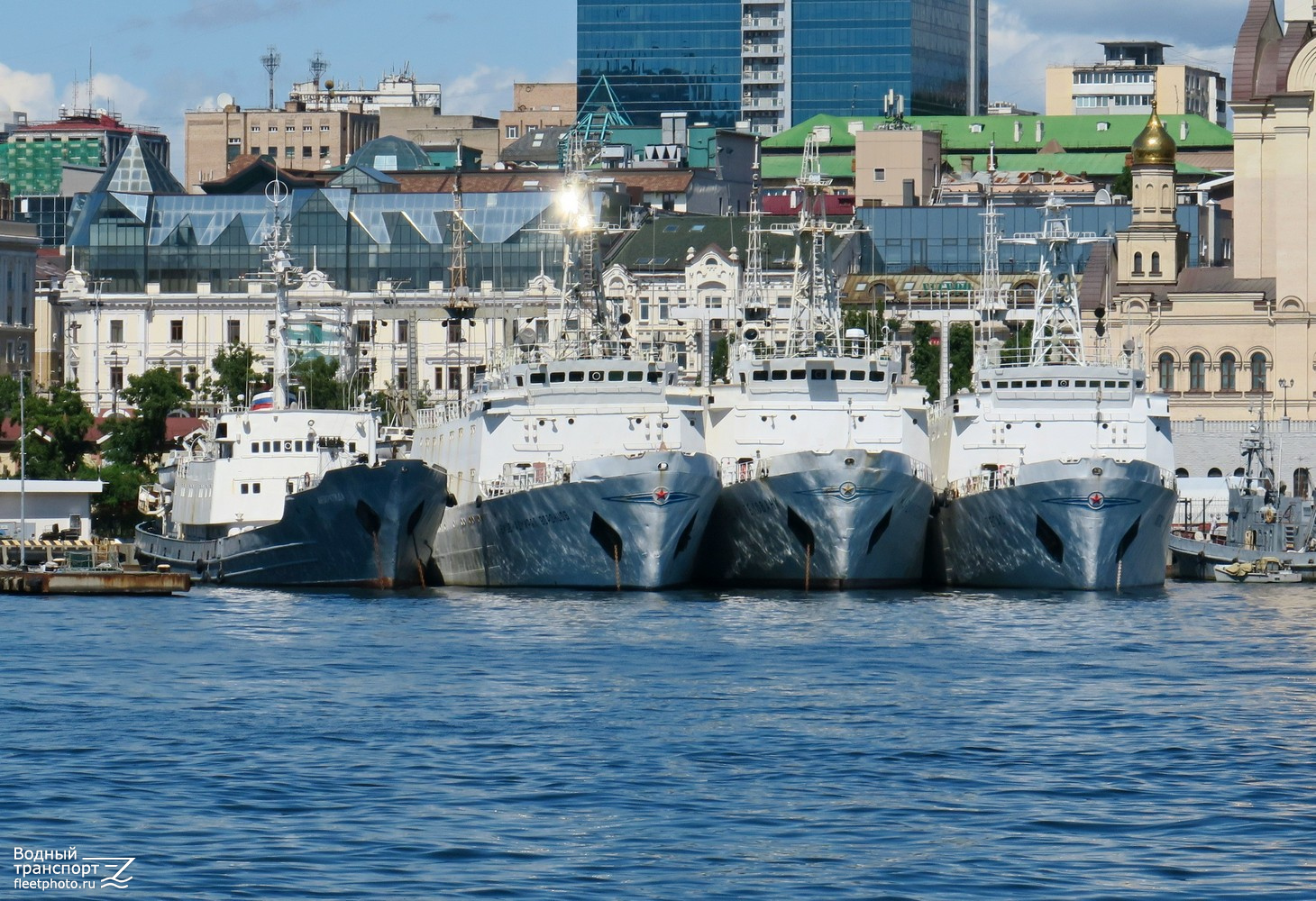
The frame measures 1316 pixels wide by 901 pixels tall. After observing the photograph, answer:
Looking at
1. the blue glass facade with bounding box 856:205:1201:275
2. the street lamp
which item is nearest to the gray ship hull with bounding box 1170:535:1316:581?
the street lamp

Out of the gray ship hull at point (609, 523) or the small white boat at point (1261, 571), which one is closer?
the gray ship hull at point (609, 523)

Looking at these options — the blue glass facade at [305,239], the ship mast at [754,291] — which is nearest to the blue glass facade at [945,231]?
the blue glass facade at [305,239]

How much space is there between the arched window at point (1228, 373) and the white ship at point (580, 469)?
5966 centimetres

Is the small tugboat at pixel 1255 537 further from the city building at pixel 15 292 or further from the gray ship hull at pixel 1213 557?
the city building at pixel 15 292

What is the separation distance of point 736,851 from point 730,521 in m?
50.0

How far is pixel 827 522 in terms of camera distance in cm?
8669

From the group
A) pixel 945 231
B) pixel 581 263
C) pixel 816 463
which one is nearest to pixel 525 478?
pixel 816 463

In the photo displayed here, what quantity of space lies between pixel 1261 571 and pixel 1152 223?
55791 mm

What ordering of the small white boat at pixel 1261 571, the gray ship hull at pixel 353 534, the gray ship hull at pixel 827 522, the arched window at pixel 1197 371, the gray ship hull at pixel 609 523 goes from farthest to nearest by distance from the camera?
the arched window at pixel 1197 371 < the small white boat at pixel 1261 571 < the gray ship hull at pixel 353 534 < the gray ship hull at pixel 827 522 < the gray ship hull at pixel 609 523

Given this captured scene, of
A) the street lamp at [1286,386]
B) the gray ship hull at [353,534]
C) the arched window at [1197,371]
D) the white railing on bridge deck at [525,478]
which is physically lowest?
the gray ship hull at [353,534]

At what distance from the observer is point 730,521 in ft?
297

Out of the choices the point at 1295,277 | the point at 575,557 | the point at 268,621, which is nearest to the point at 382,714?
the point at 268,621

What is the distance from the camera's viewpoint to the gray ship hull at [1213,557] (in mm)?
102438

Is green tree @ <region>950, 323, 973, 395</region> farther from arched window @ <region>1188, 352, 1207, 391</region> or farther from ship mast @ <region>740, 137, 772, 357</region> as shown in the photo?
ship mast @ <region>740, 137, 772, 357</region>
